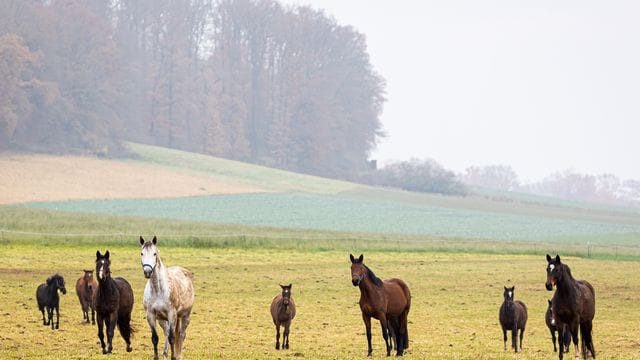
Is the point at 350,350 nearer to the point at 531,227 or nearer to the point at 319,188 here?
the point at 531,227

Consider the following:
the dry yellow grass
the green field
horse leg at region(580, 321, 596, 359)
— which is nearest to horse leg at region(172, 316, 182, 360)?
the green field

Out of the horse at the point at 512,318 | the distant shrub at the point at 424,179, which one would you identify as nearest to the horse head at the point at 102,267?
the horse at the point at 512,318

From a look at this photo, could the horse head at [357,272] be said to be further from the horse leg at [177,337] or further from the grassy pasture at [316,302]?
the horse leg at [177,337]

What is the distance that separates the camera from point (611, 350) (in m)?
26.0

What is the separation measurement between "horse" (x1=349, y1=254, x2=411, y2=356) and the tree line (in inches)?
3159

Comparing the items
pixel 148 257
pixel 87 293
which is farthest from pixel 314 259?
pixel 148 257

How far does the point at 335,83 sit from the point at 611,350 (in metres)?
118

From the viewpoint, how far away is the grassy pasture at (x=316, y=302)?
25750 millimetres

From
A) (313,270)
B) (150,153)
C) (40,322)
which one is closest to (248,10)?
(150,153)

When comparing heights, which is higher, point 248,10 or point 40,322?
point 248,10

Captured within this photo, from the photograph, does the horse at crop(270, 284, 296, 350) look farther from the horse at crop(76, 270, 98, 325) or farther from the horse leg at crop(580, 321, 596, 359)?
the horse leg at crop(580, 321, 596, 359)

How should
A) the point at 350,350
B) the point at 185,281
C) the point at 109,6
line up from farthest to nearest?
the point at 109,6 < the point at 350,350 < the point at 185,281

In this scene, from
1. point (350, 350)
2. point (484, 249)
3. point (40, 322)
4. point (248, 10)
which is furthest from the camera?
point (248, 10)

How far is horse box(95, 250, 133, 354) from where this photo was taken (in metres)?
22.6
